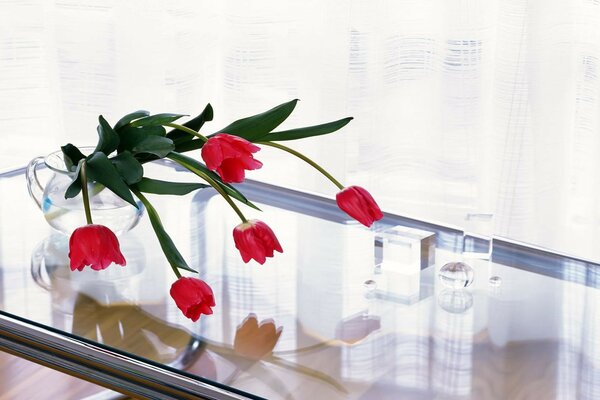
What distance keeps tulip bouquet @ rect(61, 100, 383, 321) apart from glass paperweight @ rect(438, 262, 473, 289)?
12 centimetres

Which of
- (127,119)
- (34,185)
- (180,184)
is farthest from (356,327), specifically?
(34,185)

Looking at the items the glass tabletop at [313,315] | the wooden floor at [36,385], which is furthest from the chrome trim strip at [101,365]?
the wooden floor at [36,385]

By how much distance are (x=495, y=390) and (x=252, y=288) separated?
33 centimetres

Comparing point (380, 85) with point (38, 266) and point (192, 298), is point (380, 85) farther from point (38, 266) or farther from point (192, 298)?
point (192, 298)

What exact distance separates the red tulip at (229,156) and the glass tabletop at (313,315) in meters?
0.16

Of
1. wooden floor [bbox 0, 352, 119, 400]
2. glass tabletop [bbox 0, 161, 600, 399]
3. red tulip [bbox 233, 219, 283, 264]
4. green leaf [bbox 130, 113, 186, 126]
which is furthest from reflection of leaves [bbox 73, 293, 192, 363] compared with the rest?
wooden floor [bbox 0, 352, 119, 400]

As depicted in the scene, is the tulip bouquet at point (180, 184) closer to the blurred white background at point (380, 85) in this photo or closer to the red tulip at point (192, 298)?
the red tulip at point (192, 298)

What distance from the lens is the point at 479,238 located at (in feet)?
3.90

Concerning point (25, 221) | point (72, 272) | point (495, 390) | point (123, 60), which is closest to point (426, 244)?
point (495, 390)

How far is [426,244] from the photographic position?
3.82 ft

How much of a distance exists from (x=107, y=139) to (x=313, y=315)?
306 mm

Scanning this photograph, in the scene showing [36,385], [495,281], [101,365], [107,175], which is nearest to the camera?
[101,365]

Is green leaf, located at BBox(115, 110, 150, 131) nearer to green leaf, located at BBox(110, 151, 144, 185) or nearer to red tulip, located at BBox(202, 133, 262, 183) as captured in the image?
green leaf, located at BBox(110, 151, 144, 185)

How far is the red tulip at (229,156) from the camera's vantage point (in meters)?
0.98
